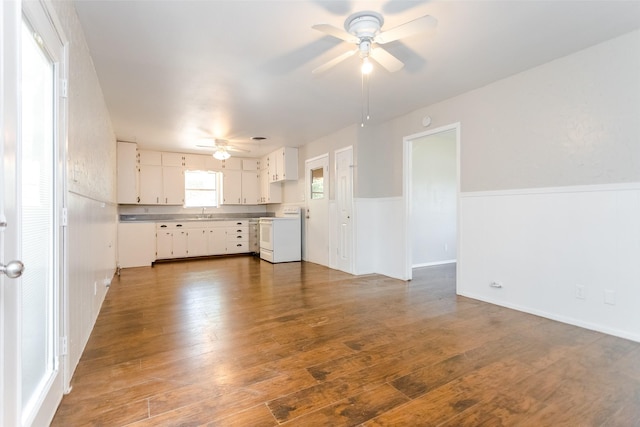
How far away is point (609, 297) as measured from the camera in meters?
2.59

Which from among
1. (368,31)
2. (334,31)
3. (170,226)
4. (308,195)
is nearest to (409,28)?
(368,31)

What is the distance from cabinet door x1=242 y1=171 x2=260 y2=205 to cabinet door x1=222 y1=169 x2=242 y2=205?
0.33ft

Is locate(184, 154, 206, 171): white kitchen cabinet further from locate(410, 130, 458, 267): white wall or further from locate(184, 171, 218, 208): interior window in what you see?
locate(410, 130, 458, 267): white wall

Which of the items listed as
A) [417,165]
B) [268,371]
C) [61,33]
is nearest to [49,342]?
[268,371]

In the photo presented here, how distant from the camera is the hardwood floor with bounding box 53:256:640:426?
5.21 ft

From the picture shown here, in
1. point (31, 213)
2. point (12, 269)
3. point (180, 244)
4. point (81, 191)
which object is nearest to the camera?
point (12, 269)

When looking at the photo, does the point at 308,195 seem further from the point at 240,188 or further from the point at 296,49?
the point at 296,49

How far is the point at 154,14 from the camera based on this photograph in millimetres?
2160

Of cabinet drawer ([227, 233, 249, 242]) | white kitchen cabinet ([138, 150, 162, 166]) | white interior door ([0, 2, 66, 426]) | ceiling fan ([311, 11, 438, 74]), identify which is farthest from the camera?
cabinet drawer ([227, 233, 249, 242])

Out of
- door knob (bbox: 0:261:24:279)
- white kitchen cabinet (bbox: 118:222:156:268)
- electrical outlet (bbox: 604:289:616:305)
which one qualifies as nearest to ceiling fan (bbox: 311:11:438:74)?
door knob (bbox: 0:261:24:279)

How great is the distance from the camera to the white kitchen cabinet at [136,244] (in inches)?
230

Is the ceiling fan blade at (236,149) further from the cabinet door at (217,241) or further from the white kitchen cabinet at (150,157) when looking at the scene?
the cabinet door at (217,241)

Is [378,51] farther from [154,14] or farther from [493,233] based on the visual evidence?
[493,233]

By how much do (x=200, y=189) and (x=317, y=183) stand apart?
3.24m
